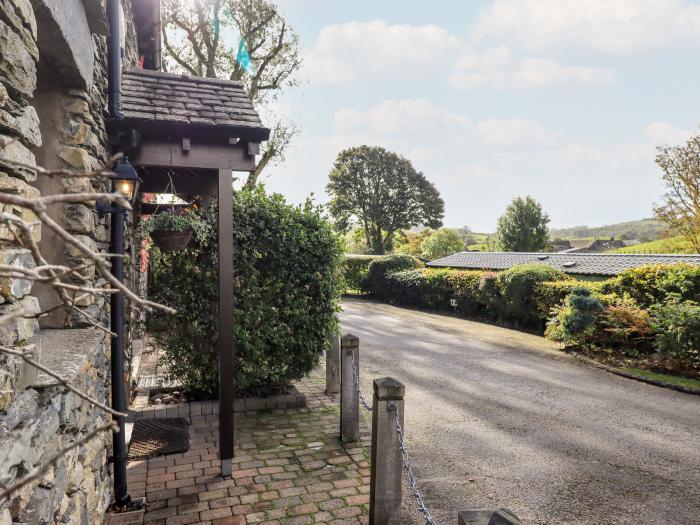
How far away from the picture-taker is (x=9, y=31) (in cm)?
184

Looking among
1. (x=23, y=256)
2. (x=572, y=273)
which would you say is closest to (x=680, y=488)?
(x=23, y=256)

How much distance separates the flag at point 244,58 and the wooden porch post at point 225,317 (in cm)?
1356

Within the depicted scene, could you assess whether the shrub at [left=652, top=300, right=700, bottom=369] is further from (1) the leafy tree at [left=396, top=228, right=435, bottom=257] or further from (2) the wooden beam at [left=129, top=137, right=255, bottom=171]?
(1) the leafy tree at [left=396, top=228, right=435, bottom=257]

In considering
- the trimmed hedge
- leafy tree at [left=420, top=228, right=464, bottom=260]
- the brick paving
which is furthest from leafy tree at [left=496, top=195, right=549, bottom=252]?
the brick paving

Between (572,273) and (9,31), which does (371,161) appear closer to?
(572,273)

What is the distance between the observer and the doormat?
5.18 meters

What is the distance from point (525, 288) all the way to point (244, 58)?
13.1 meters

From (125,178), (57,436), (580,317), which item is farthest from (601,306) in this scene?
(57,436)

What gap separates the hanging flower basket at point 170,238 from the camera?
4953mm

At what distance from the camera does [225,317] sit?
489 centimetres

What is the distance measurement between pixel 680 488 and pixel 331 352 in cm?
456

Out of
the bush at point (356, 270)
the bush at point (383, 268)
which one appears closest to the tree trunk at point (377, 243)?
the bush at point (356, 270)

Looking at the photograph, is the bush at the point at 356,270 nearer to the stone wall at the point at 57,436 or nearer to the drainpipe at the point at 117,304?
the drainpipe at the point at 117,304

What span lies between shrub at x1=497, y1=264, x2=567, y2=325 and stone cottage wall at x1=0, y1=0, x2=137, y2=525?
12536 mm
